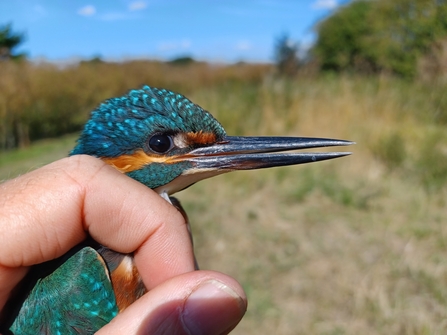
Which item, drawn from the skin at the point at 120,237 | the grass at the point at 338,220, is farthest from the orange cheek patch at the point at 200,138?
the grass at the point at 338,220

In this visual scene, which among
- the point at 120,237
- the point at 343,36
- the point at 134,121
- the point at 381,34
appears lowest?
the point at 120,237

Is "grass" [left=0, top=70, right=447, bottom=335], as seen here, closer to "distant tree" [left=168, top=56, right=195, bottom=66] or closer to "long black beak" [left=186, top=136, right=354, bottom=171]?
"long black beak" [left=186, top=136, right=354, bottom=171]

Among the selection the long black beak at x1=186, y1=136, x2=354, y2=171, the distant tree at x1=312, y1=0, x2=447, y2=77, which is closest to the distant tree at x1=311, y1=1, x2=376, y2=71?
the distant tree at x1=312, y1=0, x2=447, y2=77

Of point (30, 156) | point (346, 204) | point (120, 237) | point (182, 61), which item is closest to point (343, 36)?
point (30, 156)

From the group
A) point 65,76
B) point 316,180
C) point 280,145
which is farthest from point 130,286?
point 65,76

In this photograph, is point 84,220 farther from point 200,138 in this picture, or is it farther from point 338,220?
point 338,220

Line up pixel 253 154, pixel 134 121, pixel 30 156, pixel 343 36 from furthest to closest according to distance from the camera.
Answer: pixel 343 36 → pixel 30 156 → pixel 253 154 → pixel 134 121
